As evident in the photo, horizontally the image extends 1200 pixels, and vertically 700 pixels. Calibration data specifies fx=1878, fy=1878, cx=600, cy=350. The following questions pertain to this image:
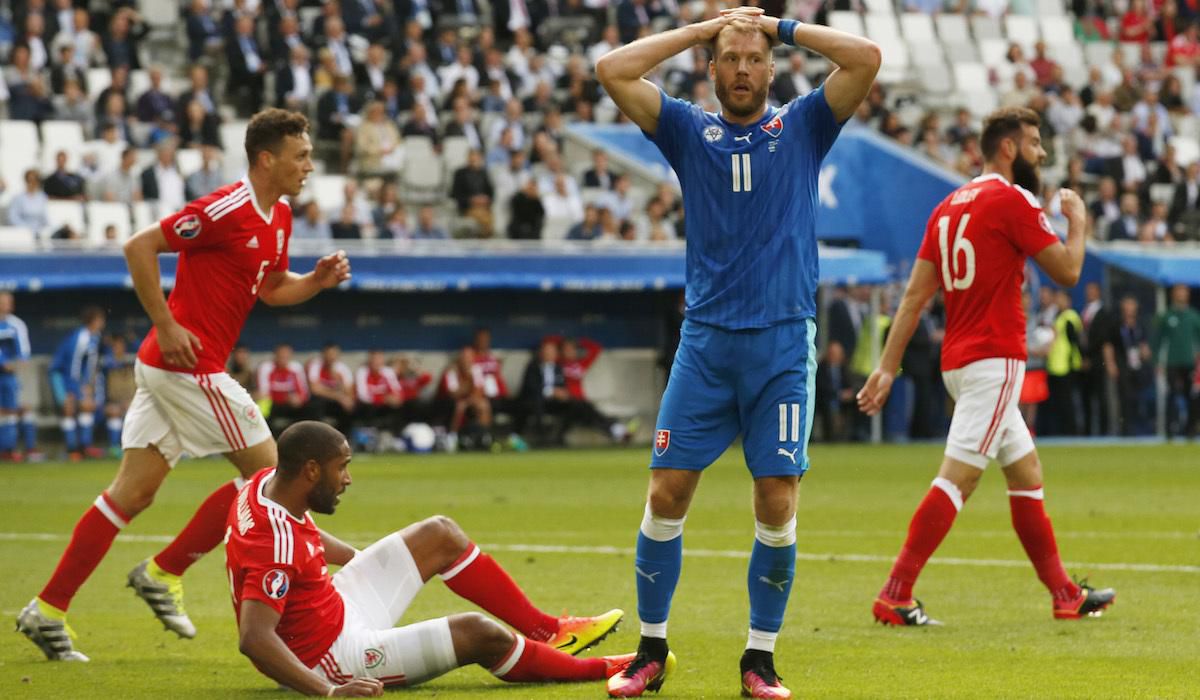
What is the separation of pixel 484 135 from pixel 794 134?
71.1 feet

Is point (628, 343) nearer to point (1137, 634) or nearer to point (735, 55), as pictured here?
point (1137, 634)

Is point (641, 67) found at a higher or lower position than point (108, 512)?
higher

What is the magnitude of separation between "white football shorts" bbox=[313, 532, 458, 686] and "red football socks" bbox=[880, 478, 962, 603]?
2.87 metres

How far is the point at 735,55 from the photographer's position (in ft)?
22.2

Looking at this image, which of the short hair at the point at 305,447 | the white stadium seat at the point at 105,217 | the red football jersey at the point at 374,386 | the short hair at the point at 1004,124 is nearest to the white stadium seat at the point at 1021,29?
the red football jersey at the point at 374,386

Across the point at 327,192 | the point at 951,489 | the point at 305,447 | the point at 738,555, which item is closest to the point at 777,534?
the point at 305,447

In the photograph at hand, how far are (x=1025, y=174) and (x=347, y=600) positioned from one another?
4272 mm

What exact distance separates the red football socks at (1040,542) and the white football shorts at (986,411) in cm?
23

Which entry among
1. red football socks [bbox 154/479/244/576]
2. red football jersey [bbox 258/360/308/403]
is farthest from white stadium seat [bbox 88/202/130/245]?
red football socks [bbox 154/479/244/576]

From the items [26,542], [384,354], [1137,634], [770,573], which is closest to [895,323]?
[1137,634]

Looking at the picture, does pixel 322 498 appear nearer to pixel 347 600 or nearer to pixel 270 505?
pixel 270 505

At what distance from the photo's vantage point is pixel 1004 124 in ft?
30.7

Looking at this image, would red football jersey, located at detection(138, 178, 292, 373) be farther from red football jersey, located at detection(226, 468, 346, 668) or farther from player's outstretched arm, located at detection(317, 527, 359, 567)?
red football jersey, located at detection(226, 468, 346, 668)

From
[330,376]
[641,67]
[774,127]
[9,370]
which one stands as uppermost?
[641,67]
